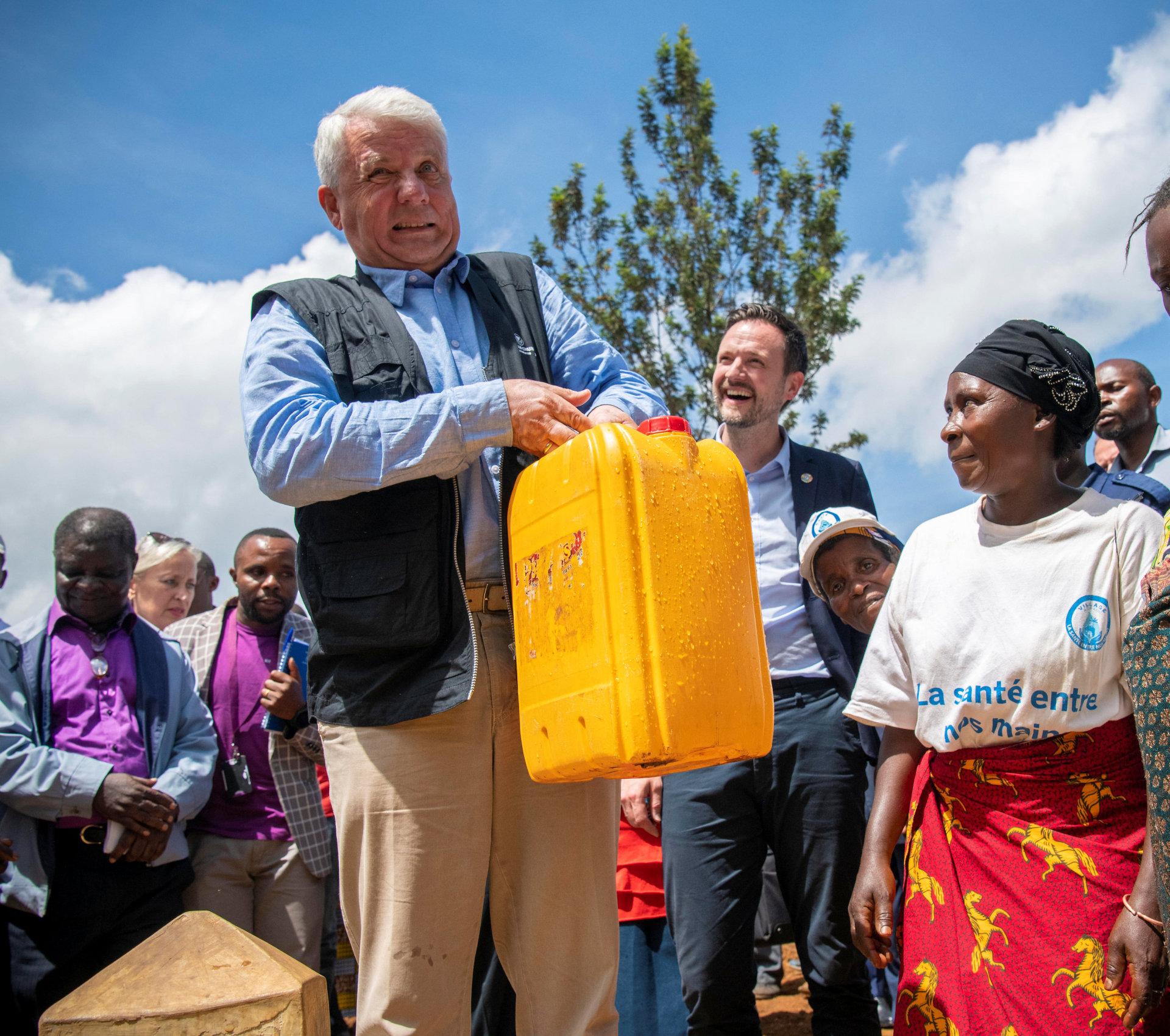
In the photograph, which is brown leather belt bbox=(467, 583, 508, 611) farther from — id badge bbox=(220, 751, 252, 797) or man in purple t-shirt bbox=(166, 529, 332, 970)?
id badge bbox=(220, 751, 252, 797)

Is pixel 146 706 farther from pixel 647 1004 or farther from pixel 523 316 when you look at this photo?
pixel 523 316

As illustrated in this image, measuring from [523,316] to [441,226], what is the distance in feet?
0.95

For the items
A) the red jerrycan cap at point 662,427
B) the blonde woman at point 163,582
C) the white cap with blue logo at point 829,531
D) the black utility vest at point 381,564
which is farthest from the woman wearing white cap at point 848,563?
the blonde woman at point 163,582

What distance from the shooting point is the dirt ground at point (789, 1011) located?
192 inches

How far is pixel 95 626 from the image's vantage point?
13.1ft

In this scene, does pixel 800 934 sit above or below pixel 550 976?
below

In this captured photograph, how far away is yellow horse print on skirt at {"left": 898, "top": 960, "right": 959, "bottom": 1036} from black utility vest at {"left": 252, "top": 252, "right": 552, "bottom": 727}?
1.30 meters

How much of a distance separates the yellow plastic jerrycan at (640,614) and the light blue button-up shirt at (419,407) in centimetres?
21

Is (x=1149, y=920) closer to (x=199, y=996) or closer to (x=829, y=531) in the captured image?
(x=829, y=531)

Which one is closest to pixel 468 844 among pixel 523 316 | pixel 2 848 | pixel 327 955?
pixel 523 316

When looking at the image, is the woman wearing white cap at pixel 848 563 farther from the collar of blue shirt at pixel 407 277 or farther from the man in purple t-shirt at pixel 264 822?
the man in purple t-shirt at pixel 264 822

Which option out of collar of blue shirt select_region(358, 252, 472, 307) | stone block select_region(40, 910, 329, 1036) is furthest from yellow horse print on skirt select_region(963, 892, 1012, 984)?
collar of blue shirt select_region(358, 252, 472, 307)

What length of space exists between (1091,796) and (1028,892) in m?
0.25

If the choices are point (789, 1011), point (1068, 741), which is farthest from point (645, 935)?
point (789, 1011)
